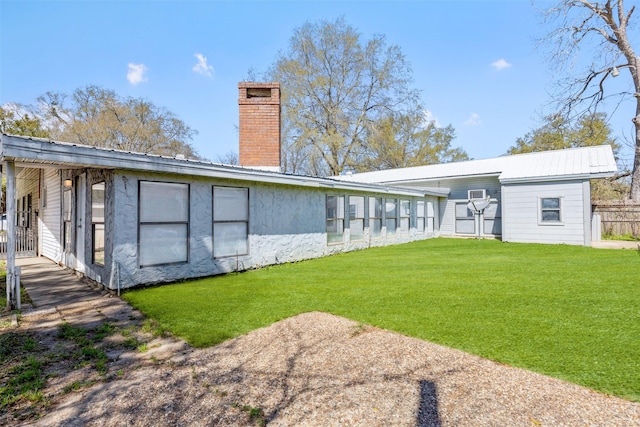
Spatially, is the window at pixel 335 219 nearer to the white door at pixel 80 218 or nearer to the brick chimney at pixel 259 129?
the brick chimney at pixel 259 129

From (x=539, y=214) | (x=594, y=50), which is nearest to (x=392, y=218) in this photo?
(x=539, y=214)

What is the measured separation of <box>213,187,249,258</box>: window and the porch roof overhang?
0.47 metres

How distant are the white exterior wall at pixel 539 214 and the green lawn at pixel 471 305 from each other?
3.34m

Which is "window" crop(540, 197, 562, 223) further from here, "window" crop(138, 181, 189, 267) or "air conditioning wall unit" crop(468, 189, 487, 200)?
"window" crop(138, 181, 189, 267)

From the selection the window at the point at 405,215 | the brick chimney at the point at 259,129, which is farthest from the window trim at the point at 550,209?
the brick chimney at the point at 259,129

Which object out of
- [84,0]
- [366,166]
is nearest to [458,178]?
[366,166]

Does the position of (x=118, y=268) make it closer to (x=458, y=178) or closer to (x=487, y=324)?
(x=487, y=324)

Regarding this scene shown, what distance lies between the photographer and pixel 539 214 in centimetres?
1291

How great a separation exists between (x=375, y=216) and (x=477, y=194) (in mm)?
6121

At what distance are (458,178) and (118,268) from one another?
46.7 ft

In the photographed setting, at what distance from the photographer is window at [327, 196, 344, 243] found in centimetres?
1069

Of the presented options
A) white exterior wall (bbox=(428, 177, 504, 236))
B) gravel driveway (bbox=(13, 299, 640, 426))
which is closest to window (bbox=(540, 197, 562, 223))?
white exterior wall (bbox=(428, 177, 504, 236))

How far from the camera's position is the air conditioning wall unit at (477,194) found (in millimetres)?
15319

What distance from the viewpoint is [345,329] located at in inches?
157
